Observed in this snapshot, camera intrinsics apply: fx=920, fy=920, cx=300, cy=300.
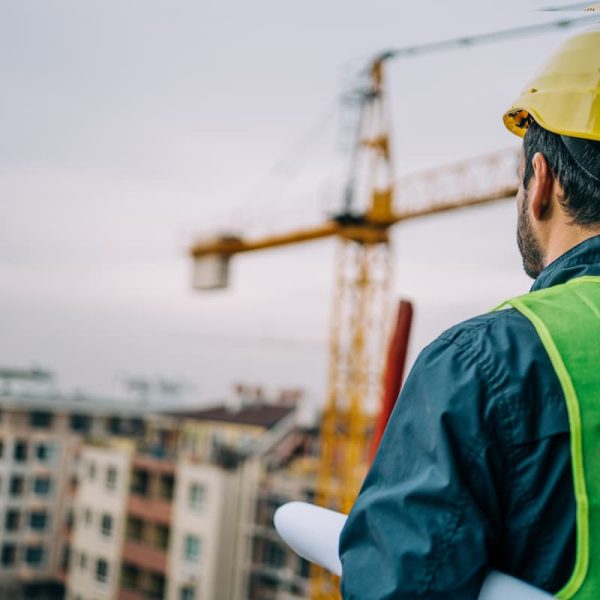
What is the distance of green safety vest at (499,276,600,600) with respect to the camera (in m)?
0.79

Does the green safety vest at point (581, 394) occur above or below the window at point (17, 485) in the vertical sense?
above

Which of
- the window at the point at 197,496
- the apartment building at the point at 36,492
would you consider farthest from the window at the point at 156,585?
the apartment building at the point at 36,492

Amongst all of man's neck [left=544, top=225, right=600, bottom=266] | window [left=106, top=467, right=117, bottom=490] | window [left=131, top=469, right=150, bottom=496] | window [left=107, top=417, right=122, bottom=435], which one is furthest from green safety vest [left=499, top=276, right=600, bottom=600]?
window [left=107, top=417, right=122, bottom=435]

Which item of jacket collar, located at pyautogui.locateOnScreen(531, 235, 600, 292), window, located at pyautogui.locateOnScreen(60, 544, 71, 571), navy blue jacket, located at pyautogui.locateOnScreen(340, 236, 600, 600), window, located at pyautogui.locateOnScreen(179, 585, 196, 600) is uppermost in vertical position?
jacket collar, located at pyautogui.locateOnScreen(531, 235, 600, 292)

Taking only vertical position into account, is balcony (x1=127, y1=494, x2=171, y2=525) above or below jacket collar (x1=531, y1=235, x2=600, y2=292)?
below

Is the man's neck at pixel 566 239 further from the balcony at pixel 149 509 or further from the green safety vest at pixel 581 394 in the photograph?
the balcony at pixel 149 509

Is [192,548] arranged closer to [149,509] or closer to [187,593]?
[187,593]

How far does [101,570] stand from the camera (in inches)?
984

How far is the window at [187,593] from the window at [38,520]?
28.9ft

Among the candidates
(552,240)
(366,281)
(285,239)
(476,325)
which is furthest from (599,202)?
(285,239)

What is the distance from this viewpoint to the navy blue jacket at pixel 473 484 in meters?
0.79

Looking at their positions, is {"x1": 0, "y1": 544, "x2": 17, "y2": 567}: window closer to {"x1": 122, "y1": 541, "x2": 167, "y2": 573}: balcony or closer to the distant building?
the distant building

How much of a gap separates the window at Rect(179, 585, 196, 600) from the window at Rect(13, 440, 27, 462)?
903cm

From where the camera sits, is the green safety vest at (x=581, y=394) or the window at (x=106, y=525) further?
the window at (x=106, y=525)
